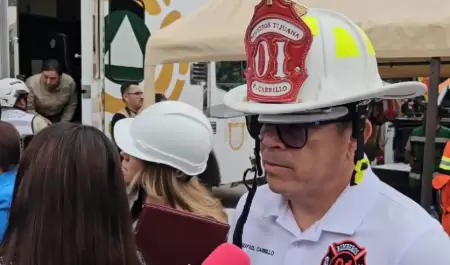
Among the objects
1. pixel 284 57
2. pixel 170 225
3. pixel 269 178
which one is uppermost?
pixel 284 57

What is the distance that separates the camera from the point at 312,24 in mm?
1686

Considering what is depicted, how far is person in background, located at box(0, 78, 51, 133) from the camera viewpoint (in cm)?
634

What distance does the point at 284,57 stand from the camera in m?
1.64

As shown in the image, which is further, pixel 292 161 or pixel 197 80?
pixel 197 80

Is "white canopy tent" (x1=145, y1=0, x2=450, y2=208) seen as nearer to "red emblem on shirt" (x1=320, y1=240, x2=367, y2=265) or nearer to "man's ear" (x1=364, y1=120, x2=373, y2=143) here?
"man's ear" (x1=364, y1=120, x2=373, y2=143)

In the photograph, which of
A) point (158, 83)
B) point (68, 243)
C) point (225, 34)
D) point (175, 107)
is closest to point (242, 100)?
point (68, 243)

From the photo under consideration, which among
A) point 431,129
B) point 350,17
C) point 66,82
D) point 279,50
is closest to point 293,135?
point 279,50

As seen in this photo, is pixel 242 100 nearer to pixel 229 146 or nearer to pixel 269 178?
pixel 269 178

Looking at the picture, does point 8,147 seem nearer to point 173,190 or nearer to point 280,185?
point 173,190

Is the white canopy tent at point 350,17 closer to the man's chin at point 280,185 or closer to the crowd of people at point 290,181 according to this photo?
the crowd of people at point 290,181

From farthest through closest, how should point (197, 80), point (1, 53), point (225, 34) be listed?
point (197, 80), point (1, 53), point (225, 34)

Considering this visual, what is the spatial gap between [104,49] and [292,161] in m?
Answer: 5.36

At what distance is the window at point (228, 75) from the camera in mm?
8609

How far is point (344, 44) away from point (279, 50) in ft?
0.60
